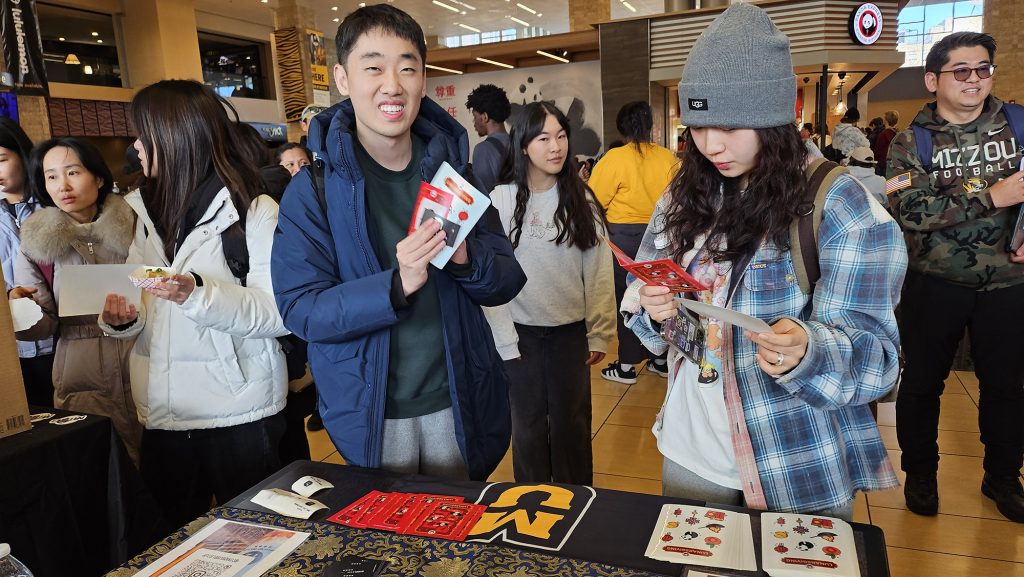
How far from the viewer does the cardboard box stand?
162cm

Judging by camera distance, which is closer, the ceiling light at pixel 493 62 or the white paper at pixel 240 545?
the white paper at pixel 240 545

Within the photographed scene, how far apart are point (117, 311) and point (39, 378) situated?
1106 mm

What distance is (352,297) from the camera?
1354mm

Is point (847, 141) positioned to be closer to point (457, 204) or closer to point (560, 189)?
point (560, 189)

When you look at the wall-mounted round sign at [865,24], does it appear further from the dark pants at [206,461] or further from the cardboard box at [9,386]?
the cardboard box at [9,386]

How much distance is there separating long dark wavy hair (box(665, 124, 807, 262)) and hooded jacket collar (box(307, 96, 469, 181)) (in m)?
0.55

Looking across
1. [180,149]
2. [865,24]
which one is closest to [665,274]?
[180,149]

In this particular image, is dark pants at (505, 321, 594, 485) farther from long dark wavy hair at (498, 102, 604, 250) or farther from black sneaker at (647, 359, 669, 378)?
black sneaker at (647, 359, 669, 378)

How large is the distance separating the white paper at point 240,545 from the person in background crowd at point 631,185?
3302 millimetres

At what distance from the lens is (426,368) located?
155 centimetres

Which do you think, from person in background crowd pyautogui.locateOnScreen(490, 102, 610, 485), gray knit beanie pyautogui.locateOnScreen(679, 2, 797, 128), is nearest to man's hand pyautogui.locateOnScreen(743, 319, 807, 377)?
gray knit beanie pyautogui.locateOnScreen(679, 2, 797, 128)

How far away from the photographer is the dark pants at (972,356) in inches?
98.8

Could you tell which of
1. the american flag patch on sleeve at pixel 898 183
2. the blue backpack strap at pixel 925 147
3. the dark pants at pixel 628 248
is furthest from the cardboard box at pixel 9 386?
the dark pants at pixel 628 248

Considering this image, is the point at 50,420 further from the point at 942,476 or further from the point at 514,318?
the point at 942,476
